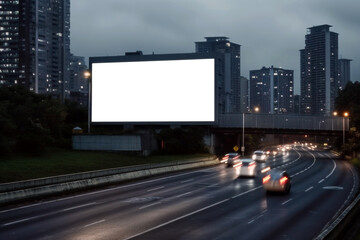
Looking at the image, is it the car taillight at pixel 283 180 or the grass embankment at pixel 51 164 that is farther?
the grass embankment at pixel 51 164

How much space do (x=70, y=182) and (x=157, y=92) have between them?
5175 centimetres

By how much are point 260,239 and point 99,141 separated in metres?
56.5

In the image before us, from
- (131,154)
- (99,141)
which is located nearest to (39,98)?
(99,141)

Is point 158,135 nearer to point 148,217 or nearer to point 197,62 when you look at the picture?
point 197,62

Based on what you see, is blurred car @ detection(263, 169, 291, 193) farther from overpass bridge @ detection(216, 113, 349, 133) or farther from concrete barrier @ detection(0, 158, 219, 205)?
overpass bridge @ detection(216, 113, 349, 133)

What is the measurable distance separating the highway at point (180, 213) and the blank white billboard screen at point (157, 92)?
47.7m

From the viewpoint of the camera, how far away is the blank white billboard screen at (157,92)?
3388 inches

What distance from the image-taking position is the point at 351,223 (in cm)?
2112

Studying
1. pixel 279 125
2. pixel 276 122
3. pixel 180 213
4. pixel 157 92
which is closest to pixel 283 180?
pixel 180 213

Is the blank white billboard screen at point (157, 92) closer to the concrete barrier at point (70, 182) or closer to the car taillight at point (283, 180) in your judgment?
the concrete barrier at point (70, 182)

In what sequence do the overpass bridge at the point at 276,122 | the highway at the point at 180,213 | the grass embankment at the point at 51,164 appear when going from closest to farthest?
the highway at the point at 180,213, the grass embankment at the point at 51,164, the overpass bridge at the point at 276,122

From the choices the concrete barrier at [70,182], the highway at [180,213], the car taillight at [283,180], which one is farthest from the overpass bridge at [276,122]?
the car taillight at [283,180]

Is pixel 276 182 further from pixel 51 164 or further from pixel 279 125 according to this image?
pixel 279 125

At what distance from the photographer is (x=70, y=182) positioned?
117ft
